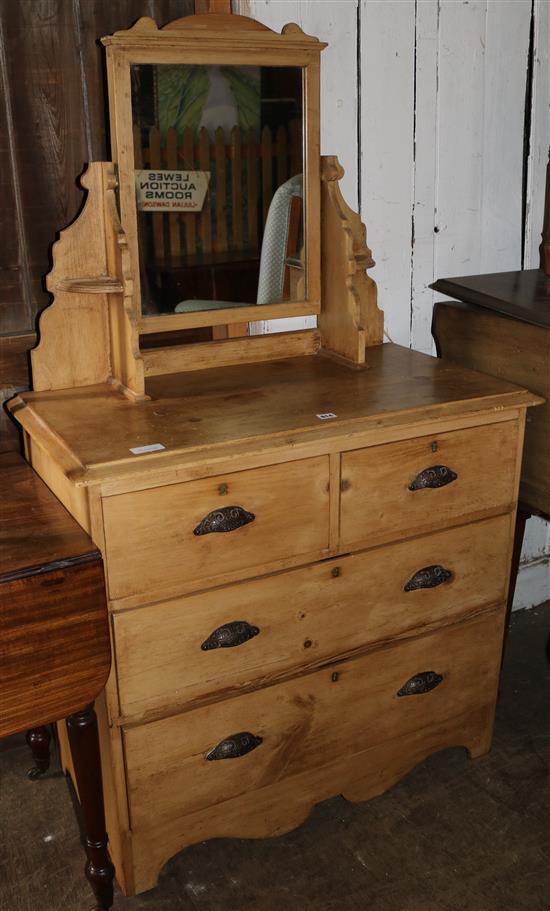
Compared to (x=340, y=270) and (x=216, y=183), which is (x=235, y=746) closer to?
(x=340, y=270)

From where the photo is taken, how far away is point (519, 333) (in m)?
2.41

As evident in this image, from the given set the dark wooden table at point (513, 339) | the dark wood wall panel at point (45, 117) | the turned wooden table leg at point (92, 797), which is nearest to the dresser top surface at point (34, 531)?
the turned wooden table leg at point (92, 797)

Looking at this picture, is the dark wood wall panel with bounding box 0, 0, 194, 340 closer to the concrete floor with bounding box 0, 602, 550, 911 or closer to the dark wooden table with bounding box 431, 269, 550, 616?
the dark wooden table with bounding box 431, 269, 550, 616

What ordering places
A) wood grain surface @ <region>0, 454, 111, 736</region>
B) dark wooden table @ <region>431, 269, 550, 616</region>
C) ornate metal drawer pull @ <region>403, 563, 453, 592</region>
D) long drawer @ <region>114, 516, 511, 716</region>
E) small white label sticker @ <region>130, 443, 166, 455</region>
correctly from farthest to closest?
dark wooden table @ <region>431, 269, 550, 616</region> < ornate metal drawer pull @ <region>403, 563, 453, 592</region> < long drawer @ <region>114, 516, 511, 716</region> < small white label sticker @ <region>130, 443, 166, 455</region> < wood grain surface @ <region>0, 454, 111, 736</region>

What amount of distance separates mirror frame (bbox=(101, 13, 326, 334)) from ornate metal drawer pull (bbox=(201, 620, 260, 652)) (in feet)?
2.33

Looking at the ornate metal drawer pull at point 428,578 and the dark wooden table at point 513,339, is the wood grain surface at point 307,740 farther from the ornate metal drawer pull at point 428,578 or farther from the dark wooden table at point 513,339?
the dark wooden table at point 513,339

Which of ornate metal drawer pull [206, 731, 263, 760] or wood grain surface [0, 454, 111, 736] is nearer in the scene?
wood grain surface [0, 454, 111, 736]

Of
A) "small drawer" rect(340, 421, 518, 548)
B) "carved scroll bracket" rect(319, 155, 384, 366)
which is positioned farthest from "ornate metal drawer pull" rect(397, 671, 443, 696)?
"carved scroll bracket" rect(319, 155, 384, 366)

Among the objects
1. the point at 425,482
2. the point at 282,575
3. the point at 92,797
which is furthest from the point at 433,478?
the point at 92,797

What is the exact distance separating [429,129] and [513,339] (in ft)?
2.26

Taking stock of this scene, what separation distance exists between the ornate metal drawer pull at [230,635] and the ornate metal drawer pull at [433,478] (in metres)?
0.48

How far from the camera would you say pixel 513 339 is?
2.44 metres

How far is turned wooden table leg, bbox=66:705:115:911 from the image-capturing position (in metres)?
1.91

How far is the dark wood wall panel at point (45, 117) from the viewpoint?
2105 millimetres
